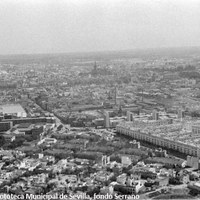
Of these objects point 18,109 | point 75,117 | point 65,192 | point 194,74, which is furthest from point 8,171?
point 194,74

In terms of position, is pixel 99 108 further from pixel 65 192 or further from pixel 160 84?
pixel 65 192

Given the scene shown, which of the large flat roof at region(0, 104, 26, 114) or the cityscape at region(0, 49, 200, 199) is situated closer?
the cityscape at region(0, 49, 200, 199)

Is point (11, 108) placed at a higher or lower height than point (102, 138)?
lower

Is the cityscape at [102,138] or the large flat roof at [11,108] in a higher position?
the cityscape at [102,138]

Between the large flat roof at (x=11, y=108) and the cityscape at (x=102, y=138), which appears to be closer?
the cityscape at (x=102, y=138)

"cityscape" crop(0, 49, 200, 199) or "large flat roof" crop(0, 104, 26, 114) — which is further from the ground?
"cityscape" crop(0, 49, 200, 199)

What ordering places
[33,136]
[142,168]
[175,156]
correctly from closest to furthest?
[142,168] → [175,156] → [33,136]

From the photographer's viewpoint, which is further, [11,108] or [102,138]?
[11,108]

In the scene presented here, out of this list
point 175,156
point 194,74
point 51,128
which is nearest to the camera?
point 175,156
